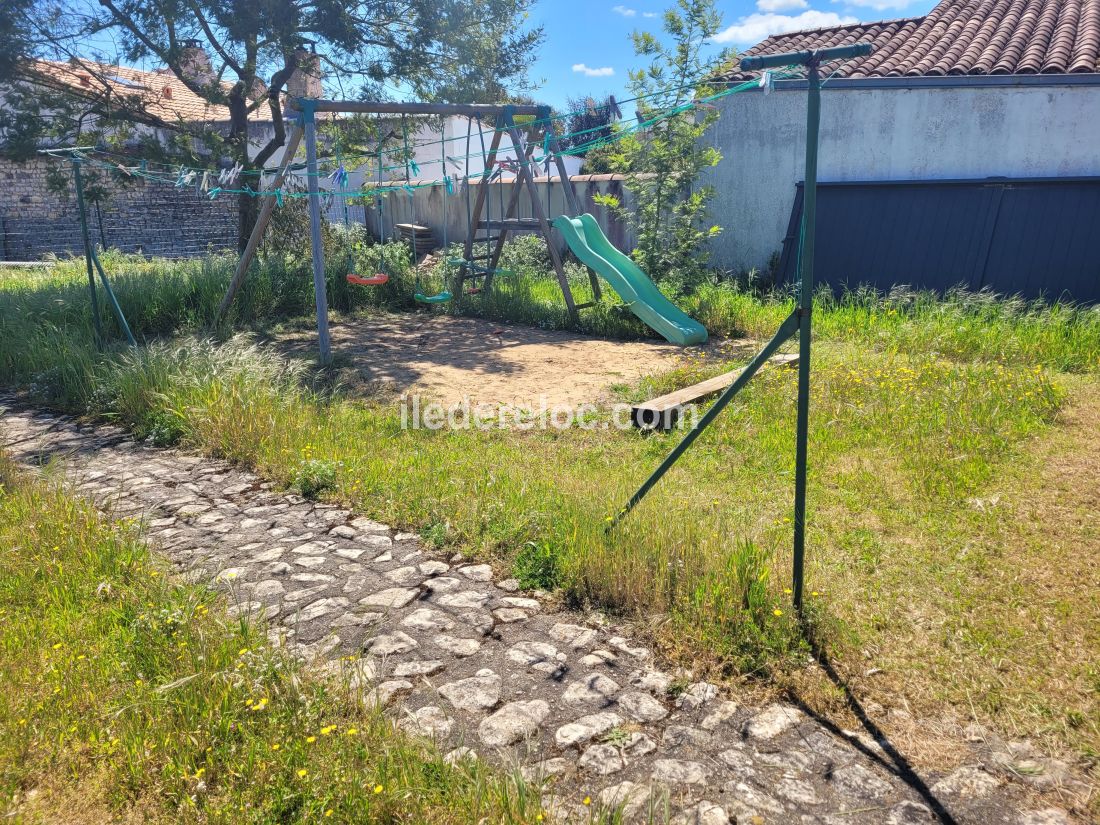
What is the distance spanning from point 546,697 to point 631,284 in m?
6.89

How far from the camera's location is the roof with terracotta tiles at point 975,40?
32.8 ft

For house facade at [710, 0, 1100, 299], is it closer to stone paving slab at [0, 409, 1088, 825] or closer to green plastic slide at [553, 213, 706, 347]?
green plastic slide at [553, 213, 706, 347]

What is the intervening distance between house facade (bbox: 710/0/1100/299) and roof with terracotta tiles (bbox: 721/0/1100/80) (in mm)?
34

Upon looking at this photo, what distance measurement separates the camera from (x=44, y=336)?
25.1ft

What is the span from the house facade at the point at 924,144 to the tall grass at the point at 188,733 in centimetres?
896

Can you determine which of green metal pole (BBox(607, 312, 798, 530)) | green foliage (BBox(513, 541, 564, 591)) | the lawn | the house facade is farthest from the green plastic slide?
green metal pole (BBox(607, 312, 798, 530))

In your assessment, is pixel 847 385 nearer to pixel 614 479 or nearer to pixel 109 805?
pixel 614 479

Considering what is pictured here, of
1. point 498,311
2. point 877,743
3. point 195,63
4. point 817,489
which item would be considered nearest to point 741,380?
point 877,743

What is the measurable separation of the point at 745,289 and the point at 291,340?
583 centimetres

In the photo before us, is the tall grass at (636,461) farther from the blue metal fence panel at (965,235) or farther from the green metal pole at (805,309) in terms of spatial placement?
the blue metal fence panel at (965,235)

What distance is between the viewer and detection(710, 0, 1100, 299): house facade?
9617mm

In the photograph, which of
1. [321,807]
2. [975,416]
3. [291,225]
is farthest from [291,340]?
[321,807]

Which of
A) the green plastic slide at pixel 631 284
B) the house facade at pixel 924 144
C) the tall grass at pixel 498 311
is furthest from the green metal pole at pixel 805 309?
the house facade at pixel 924 144

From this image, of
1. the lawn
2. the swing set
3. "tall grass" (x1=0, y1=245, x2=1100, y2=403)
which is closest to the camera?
the lawn
